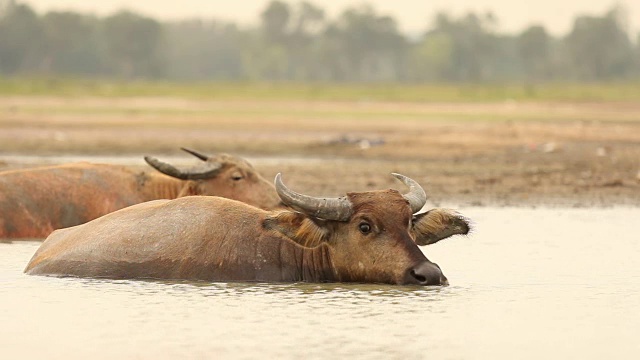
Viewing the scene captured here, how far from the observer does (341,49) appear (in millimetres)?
146875

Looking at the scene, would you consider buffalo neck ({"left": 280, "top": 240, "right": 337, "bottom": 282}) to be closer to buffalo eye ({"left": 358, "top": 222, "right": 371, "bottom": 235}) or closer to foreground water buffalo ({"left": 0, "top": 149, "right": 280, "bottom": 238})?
buffalo eye ({"left": 358, "top": 222, "right": 371, "bottom": 235})

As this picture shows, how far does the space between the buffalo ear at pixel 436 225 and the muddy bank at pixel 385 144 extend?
7363mm

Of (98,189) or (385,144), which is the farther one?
(385,144)

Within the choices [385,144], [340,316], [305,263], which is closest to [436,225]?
[305,263]

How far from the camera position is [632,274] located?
11.0 metres

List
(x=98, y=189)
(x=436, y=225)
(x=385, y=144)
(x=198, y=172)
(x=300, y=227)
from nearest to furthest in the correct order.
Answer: (x=300, y=227), (x=436, y=225), (x=198, y=172), (x=98, y=189), (x=385, y=144)

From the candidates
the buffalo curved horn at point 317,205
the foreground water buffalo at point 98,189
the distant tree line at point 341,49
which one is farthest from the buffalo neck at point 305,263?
the distant tree line at point 341,49

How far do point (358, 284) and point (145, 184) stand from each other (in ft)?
16.8

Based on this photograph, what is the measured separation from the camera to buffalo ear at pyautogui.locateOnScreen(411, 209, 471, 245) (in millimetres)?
10242

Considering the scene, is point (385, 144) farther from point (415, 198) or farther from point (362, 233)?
point (362, 233)

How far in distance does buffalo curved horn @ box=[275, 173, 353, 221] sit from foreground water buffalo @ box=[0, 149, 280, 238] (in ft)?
12.1

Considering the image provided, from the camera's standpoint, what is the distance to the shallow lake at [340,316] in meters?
7.68

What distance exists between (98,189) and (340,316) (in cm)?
610

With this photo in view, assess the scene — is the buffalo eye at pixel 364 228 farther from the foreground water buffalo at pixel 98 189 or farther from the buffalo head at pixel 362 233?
the foreground water buffalo at pixel 98 189
